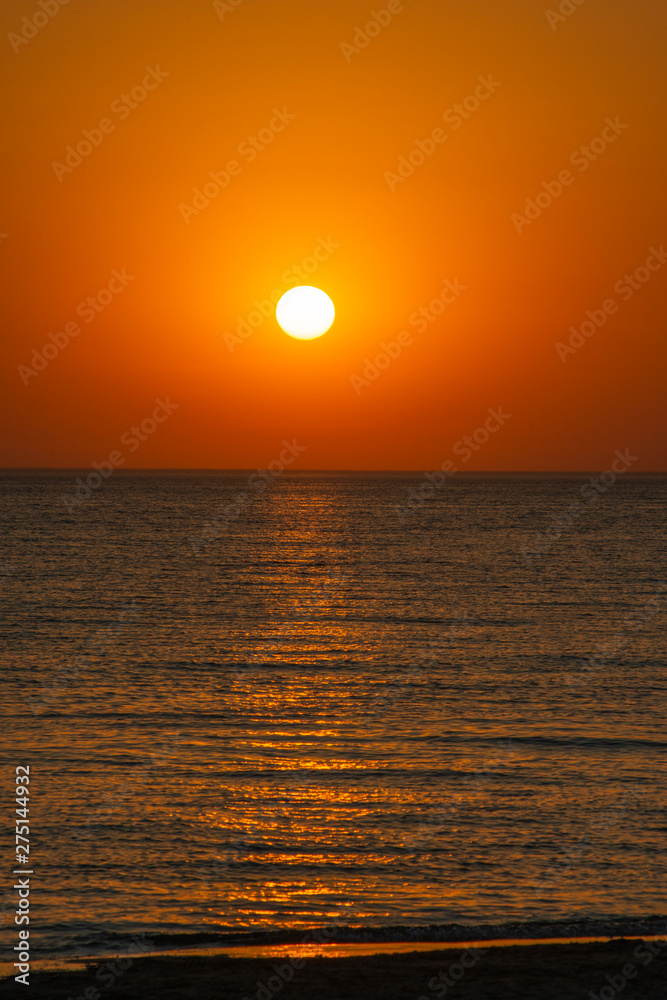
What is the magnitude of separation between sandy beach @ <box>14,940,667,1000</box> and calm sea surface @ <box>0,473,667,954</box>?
5.89 ft

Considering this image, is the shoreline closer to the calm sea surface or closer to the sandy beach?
the sandy beach

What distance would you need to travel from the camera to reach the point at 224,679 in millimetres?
34844

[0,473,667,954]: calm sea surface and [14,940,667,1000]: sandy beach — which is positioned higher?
[0,473,667,954]: calm sea surface

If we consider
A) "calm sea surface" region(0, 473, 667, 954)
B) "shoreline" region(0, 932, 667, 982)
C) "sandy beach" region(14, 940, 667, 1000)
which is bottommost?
"sandy beach" region(14, 940, 667, 1000)

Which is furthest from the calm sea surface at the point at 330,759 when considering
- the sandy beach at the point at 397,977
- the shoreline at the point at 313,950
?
the sandy beach at the point at 397,977

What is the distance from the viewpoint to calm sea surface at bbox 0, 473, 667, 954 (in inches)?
651

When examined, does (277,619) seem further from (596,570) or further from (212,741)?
(596,570)

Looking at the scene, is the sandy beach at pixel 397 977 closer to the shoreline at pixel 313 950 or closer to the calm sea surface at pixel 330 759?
the shoreline at pixel 313 950

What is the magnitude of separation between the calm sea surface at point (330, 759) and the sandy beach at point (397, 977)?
5.89ft

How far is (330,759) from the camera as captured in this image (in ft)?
81.4

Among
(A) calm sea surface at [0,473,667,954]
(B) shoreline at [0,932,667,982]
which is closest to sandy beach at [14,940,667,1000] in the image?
(B) shoreline at [0,932,667,982]

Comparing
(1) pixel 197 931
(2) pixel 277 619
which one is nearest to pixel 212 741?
(1) pixel 197 931

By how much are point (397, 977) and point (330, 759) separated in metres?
12.3

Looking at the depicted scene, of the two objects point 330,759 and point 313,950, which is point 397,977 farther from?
point 330,759
